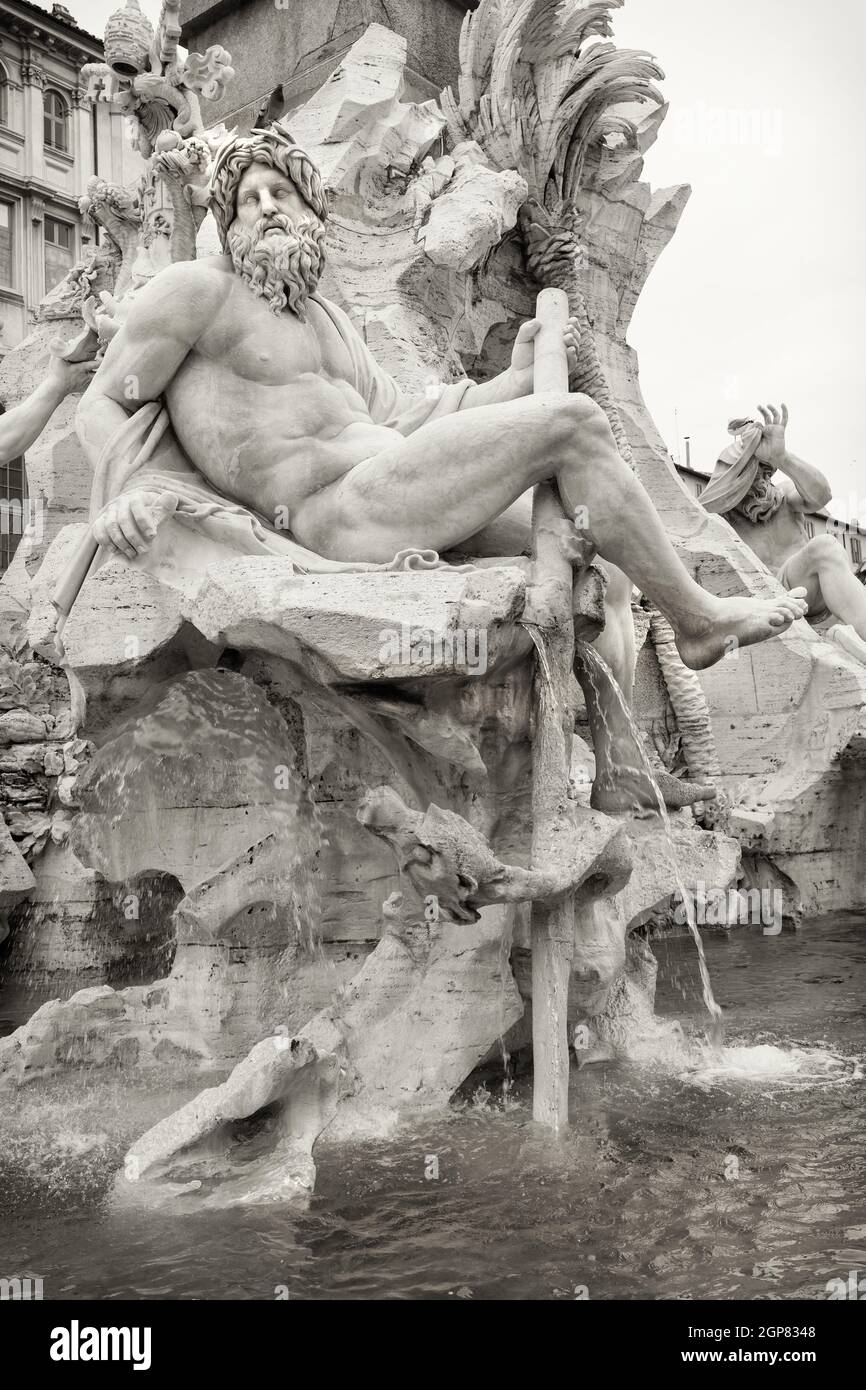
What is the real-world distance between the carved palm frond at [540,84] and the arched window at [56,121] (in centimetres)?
2143

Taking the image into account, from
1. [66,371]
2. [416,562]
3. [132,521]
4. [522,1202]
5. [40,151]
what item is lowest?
[522,1202]

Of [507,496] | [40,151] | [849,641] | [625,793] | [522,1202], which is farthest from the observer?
[40,151]

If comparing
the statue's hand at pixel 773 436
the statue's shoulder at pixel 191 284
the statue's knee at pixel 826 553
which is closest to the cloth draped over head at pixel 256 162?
the statue's shoulder at pixel 191 284

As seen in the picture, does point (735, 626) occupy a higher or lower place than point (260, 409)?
lower

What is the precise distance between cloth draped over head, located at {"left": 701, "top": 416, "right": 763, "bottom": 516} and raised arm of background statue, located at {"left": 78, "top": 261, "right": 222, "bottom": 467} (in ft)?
17.5

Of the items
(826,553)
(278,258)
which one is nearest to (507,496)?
(278,258)

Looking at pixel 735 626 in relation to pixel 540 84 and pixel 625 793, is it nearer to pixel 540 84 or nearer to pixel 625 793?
pixel 625 793

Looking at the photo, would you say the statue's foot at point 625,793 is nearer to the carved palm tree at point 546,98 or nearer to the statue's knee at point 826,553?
the carved palm tree at point 546,98

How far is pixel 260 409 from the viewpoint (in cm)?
396

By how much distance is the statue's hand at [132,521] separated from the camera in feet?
12.1

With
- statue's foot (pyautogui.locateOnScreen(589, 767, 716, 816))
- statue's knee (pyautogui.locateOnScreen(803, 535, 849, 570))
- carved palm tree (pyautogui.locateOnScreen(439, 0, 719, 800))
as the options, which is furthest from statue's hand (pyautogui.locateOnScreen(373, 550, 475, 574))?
statue's knee (pyautogui.locateOnScreen(803, 535, 849, 570))

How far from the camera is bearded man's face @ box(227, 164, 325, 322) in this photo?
155 inches

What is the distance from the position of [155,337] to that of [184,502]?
1.85 ft

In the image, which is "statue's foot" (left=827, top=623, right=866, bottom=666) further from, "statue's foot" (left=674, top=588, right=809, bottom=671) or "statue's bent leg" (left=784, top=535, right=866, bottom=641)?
"statue's foot" (left=674, top=588, right=809, bottom=671)
